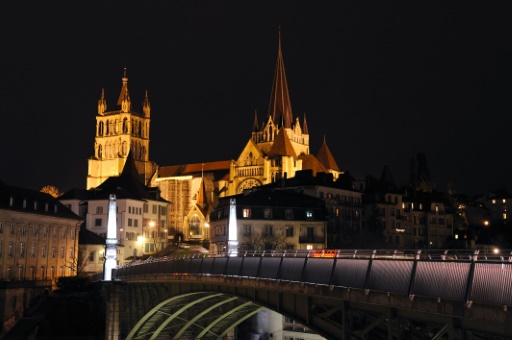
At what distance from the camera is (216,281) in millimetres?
44781

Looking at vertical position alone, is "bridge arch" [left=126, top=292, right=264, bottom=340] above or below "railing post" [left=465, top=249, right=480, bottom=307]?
below

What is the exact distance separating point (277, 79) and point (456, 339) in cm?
17679

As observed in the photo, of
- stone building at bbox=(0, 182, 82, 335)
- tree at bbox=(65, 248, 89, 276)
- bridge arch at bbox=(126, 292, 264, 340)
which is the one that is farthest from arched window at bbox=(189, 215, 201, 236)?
bridge arch at bbox=(126, 292, 264, 340)

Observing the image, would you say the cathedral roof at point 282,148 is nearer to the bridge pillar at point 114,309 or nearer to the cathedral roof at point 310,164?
the cathedral roof at point 310,164

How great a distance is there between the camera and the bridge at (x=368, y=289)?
21.6 m

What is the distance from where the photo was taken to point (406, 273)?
25641 millimetres

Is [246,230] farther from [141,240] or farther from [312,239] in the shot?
[141,240]

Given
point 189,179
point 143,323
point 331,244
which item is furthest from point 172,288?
point 189,179

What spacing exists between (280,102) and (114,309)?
437 ft

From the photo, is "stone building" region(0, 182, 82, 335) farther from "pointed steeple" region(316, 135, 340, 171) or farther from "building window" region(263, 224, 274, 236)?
"pointed steeple" region(316, 135, 340, 171)

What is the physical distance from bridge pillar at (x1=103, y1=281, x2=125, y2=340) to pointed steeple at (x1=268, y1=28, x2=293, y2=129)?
4907 inches

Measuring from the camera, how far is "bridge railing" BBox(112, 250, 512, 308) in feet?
70.6

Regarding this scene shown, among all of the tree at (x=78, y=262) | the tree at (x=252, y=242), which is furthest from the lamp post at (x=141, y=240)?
the tree at (x=252, y=242)

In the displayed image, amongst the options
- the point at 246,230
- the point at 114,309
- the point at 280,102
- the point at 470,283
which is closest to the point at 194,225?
the point at 280,102
